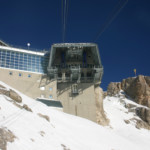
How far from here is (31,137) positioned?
15500mm

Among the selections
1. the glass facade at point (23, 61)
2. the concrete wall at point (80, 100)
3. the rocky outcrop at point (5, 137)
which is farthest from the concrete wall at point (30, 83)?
the rocky outcrop at point (5, 137)

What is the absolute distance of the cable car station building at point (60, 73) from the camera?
45.3 m

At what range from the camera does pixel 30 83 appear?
46.0 metres

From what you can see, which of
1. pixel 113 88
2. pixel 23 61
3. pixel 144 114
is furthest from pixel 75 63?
pixel 113 88

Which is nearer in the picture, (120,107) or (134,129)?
(134,129)

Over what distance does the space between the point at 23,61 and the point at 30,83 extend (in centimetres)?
575

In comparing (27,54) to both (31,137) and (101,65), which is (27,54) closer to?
(101,65)

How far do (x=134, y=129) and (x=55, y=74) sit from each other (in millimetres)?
27036

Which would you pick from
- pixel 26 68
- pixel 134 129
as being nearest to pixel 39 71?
pixel 26 68

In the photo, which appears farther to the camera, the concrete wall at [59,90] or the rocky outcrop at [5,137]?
the concrete wall at [59,90]

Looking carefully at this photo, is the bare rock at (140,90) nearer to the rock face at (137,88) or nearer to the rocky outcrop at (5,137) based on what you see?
the rock face at (137,88)

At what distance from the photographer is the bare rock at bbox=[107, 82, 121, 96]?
8806cm

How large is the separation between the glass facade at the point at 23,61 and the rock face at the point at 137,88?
43.9 metres

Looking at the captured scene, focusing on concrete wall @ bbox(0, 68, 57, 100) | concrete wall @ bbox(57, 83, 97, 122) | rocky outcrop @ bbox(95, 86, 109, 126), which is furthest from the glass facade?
rocky outcrop @ bbox(95, 86, 109, 126)
